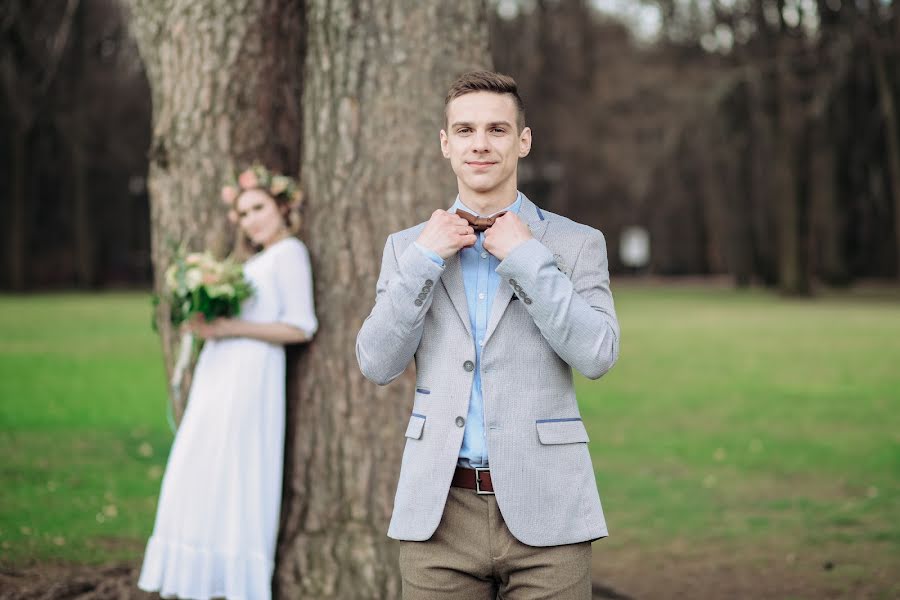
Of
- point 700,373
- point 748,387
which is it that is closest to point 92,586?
point 748,387

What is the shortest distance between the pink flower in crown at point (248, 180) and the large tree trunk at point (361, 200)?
0.23 metres

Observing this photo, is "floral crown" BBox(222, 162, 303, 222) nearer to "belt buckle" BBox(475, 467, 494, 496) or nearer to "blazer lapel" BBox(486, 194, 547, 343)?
"blazer lapel" BBox(486, 194, 547, 343)

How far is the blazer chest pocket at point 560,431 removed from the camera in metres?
2.88

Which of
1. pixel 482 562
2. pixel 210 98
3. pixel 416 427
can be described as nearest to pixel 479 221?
pixel 416 427

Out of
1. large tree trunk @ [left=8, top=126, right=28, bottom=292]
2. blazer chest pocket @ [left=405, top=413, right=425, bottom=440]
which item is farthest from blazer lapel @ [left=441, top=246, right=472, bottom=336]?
large tree trunk @ [left=8, top=126, right=28, bottom=292]

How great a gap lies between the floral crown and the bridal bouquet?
0.26 meters

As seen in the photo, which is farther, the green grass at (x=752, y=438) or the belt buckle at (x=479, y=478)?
the green grass at (x=752, y=438)

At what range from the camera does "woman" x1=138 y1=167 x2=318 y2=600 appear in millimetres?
5062

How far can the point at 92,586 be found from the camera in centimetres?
562

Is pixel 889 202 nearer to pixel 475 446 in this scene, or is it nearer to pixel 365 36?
pixel 365 36

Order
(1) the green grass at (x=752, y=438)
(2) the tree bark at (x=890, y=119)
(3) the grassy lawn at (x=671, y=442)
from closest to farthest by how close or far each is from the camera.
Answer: (3) the grassy lawn at (x=671, y=442) → (1) the green grass at (x=752, y=438) → (2) the tree bark at (x=890, y=119)

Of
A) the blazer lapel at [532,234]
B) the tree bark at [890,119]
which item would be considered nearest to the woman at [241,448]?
the blazer lapel at [532,234]

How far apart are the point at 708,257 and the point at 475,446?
49.9 meters

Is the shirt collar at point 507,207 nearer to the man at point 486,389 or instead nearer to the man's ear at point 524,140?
the man at point 486,389
